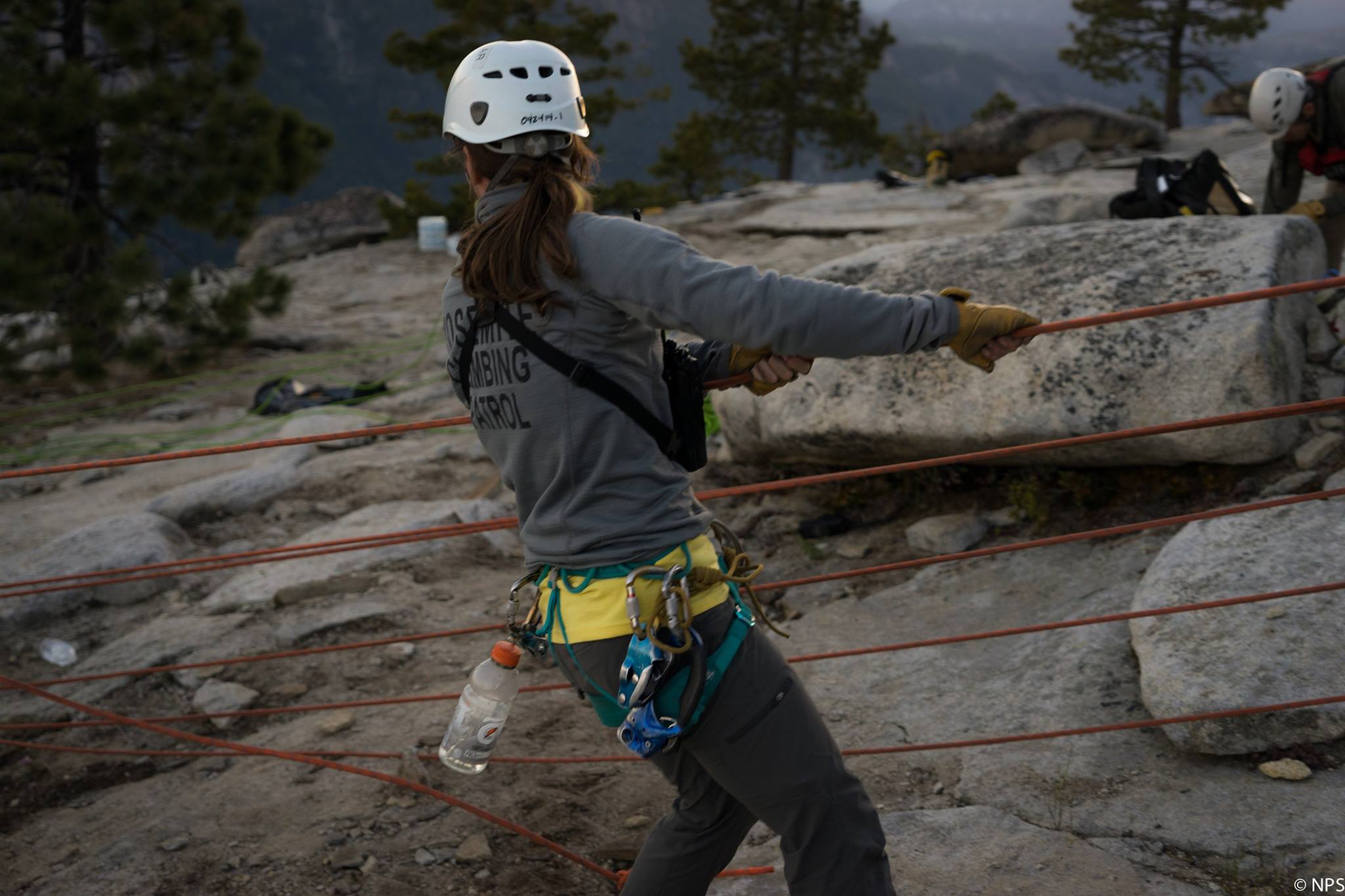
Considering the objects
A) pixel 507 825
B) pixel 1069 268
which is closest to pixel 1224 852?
pixel 507 825

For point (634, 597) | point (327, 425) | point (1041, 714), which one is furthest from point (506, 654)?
point (327, 425)

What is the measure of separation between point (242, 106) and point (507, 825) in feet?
31.5

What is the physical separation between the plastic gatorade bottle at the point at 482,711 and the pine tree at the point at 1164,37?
23.7 metres

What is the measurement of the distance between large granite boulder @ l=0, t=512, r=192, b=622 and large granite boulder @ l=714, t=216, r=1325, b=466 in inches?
128

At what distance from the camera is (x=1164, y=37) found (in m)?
22.8

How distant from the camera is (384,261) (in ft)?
53.4

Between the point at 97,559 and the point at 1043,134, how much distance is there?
53.6ft

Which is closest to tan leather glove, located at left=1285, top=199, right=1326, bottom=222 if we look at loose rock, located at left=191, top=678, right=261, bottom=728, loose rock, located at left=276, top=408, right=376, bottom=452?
loose rock, located at left=191, top=678, right=261, bottom=728

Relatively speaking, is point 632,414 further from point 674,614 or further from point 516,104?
point 516,104

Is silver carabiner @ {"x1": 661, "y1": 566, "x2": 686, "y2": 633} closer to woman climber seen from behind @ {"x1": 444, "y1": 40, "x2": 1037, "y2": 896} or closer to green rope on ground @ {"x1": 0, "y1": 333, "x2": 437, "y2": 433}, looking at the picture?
woman climber seen from behind @ {"x1": 444, "y1": 40, "x2": 1037, "y2": 896}

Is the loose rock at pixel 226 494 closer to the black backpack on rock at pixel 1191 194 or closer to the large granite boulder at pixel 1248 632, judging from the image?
the large granite boulder at pixel 1248 632

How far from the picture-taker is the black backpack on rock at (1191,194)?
5.99 metres

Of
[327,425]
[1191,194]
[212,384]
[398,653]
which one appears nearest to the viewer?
[398,653]

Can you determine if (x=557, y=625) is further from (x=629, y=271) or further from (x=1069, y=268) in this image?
(x=1069, y=268)
